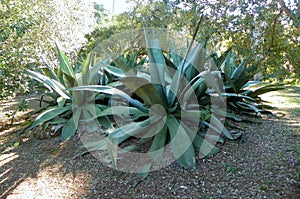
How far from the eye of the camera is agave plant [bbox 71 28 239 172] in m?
2.01

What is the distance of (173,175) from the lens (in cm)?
183

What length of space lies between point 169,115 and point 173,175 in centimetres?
57

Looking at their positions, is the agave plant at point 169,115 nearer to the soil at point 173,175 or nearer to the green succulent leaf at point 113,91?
the green succulent leaf at point 113,91

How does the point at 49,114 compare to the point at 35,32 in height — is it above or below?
below

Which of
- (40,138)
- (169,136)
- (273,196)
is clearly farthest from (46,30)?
(273,196)

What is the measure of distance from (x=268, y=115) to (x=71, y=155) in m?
2.14

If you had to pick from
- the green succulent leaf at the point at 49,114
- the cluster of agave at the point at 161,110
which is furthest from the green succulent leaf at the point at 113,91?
A: the green succulent leaf at the point at 49,114

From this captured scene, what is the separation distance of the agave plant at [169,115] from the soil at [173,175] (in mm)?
122

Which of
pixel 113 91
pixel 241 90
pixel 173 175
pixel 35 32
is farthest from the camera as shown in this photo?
pixel 35 32

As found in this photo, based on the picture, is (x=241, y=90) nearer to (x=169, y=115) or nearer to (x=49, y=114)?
(x=169, y=115)

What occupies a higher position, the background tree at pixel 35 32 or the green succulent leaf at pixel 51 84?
the background tree at pixel 35 32

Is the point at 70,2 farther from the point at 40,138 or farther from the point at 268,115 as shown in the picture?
the point at 268,115

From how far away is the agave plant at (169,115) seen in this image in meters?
2.01

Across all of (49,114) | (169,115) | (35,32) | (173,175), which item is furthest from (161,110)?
(35,32)
